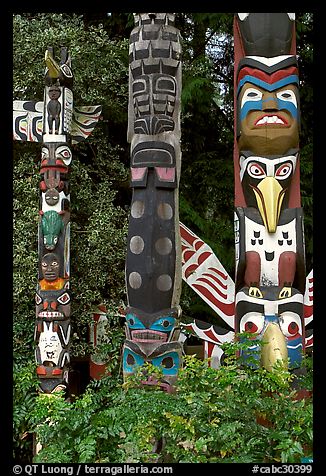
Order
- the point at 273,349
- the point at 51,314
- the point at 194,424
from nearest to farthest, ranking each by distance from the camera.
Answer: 1. the point at 194,424
2. the point at 273,349
3. the point at 51,314

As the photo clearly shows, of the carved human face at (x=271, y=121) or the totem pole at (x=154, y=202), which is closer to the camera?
the totem pole at (x=154, y=202)

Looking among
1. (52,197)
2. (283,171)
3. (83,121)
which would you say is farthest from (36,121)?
(283,171)

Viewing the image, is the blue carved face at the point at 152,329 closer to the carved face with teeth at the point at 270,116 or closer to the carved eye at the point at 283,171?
the carved eye at the point at 283,171

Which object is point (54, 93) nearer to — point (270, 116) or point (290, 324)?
point (270, 116)

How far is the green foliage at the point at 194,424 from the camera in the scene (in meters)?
3.13

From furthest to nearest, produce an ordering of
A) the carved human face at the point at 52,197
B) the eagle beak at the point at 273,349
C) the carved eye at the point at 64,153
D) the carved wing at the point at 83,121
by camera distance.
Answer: the carved wing at the point at 83,121, the carved eye at the point at 64,153, the carved human face at the point at 52,197, the eagle beak at the point at 273,349

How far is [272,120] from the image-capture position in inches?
229

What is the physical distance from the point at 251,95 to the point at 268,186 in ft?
2.98

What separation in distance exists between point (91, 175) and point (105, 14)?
3.19 metres

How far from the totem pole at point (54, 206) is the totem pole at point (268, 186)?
2.00 metres

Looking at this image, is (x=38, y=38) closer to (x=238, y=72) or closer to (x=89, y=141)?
(x=89, y=141)

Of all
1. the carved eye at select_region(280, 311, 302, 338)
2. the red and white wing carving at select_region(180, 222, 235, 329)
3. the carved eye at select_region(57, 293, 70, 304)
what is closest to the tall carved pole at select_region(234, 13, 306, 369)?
the carved eye at select_region(280, 311, 302, 338)

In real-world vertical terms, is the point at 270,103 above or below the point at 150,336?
above

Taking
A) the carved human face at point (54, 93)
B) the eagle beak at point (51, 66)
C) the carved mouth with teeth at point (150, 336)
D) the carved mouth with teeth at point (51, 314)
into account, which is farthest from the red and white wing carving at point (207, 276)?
the eagle beak at point (51, 66)
